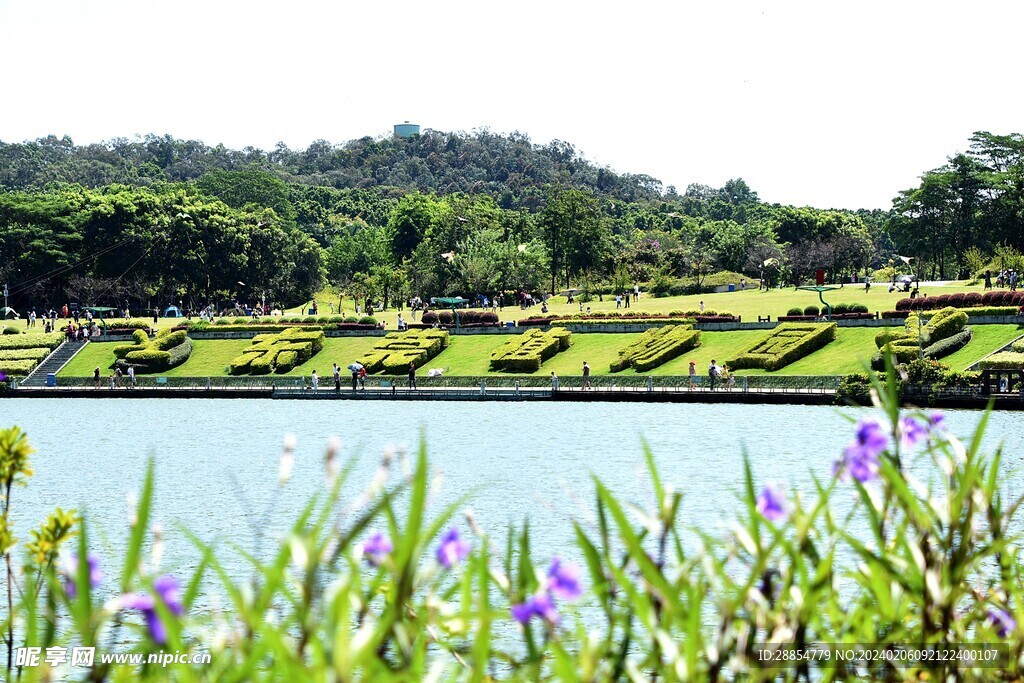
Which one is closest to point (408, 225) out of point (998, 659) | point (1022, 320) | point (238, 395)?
point (238, 395)

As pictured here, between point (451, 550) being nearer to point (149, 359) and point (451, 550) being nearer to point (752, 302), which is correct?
point (149, 359)

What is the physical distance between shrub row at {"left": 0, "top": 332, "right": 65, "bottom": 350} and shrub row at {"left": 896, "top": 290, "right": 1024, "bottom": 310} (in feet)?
155

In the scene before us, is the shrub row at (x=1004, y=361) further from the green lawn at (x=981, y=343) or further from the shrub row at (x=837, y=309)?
the shrub row at (x=837, y=309)

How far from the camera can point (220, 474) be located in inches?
1469

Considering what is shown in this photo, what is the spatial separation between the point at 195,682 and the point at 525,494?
87.0 feet

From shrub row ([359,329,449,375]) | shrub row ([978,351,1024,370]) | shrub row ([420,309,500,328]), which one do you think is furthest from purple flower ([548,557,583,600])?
shrub row ([420,309,500,328])

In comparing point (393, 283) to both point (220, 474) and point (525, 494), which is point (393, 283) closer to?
point (220, 474)

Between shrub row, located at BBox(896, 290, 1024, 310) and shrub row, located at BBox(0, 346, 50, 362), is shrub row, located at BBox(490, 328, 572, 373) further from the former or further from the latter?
shrub row, located at BBox(0, 346, 50, 362)

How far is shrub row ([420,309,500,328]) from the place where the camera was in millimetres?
74387

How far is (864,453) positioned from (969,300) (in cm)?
5591

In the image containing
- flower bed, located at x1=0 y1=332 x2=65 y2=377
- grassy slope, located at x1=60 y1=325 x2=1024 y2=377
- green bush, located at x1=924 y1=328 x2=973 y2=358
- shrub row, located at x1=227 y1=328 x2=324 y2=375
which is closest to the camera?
green bush, located at x1=924 y1=328 x2=973 y2=358

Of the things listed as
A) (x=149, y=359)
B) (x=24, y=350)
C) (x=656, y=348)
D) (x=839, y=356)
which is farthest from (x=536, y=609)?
(x=24, y=350)

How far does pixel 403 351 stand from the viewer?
6800 cm

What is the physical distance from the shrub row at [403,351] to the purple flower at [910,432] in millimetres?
59098
